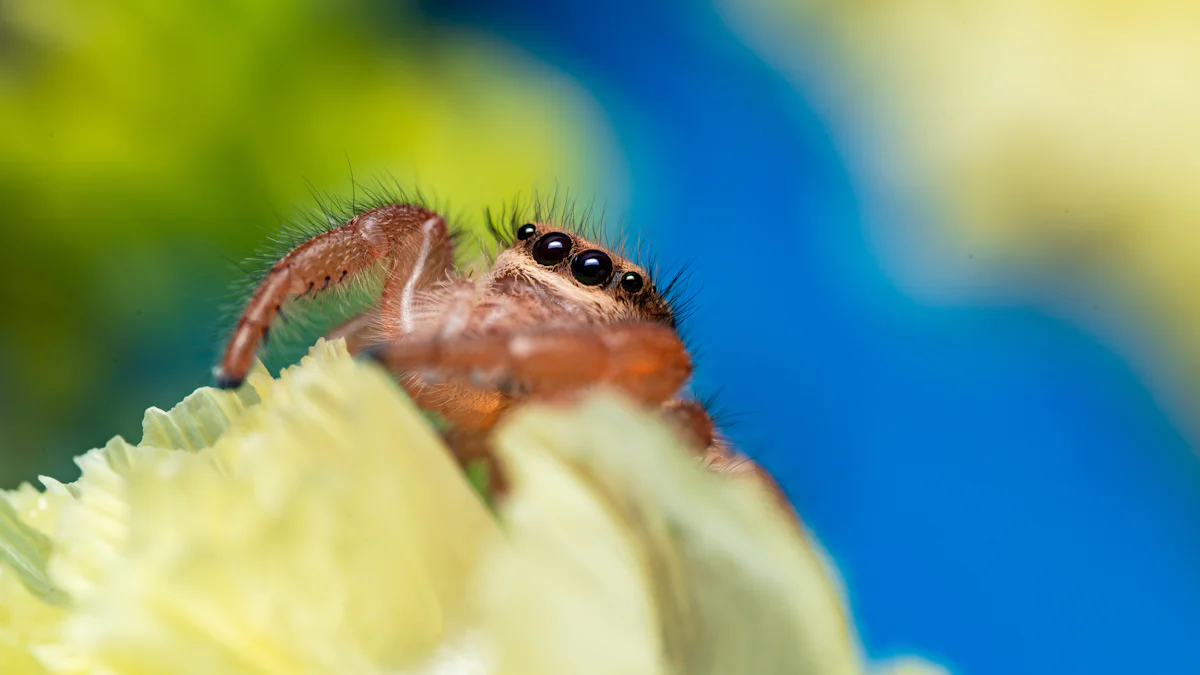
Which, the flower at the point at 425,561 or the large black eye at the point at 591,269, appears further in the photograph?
the large black eye at the point at 591,269

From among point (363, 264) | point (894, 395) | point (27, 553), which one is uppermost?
point (894, 395)

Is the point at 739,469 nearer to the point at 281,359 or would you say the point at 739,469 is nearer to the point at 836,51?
the point at 281,359

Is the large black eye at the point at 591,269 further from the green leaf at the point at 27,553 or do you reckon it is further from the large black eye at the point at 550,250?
the green leaf at the point at 27,553

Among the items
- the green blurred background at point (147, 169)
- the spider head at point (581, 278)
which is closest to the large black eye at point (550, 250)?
the spider head at point (581, 278)

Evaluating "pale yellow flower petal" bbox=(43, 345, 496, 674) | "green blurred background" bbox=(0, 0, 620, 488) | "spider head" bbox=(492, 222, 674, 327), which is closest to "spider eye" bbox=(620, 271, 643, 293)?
"spider head" bbox=(492, 222, 674, 327)

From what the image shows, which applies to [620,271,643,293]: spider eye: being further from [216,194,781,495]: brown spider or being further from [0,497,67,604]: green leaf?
[0,497,67,604]: green leaf

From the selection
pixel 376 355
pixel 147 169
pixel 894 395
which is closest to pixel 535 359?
pixel 376 355

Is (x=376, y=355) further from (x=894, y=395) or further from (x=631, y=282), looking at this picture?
(x=894, y=395)
